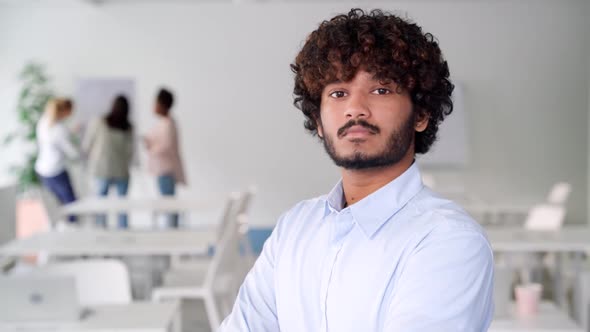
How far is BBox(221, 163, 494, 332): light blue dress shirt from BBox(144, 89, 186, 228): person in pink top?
206 inches

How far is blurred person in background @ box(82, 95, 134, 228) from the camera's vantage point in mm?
7375

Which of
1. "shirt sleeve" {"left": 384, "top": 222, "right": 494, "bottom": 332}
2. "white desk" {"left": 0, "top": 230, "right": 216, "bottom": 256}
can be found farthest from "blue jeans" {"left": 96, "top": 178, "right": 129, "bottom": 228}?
"shirt sleeve" {"left": 384, "top": 222, "right": 494, "bottom": 332}

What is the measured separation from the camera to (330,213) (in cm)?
144

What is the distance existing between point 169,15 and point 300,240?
328 inches

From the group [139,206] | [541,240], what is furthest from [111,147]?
[541,240]

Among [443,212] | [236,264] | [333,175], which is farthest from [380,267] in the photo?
[333,175]

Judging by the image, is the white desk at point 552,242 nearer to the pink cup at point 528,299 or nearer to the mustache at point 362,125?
the pink cup at point 528,299

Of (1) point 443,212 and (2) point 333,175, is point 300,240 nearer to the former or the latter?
(1) point 443,212

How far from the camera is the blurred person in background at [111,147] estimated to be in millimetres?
7375

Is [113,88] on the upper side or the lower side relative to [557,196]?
upper

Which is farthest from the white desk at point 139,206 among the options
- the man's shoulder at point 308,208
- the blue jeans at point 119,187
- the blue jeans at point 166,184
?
the man's shoulder at point 308,208

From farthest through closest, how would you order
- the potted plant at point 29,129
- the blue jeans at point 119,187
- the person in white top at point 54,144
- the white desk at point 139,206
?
the potted plant at point 29,129 → the blue jeans at point 119,187 → the person in white top at point 54,144 → the white desk at point 139,206

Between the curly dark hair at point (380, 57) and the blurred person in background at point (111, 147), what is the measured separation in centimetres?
615

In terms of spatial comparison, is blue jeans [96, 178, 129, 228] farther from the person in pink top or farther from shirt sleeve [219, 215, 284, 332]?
shirt sleeve [219, 215, 284, 332]
